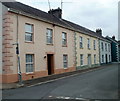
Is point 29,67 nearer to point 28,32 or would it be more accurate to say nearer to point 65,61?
point 28,32

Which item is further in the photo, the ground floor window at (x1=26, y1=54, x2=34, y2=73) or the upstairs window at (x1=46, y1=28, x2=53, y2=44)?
the upstairs window at (x1=46, y1=28, x2=53, y2=44)

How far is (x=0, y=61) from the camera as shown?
13.9 m

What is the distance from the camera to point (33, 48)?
16.2 metres

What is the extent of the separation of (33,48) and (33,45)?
29 centimetres

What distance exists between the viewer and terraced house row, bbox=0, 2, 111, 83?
1384cm

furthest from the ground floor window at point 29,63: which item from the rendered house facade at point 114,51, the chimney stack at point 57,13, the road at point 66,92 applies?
the rendered house facade at point 114,51

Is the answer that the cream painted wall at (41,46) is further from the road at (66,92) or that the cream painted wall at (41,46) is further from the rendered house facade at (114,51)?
the rendered house facade at (114,51)

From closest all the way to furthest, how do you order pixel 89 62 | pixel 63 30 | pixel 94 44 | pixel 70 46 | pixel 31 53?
pixel 31 53 → pixel 63 30 → pixel 70 46 → pixel 89 62 → pixel 94 44

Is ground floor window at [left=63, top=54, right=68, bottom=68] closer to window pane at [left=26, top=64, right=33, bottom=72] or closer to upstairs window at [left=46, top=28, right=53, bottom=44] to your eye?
upstairs window at [left=46, top=28, right=53, bottom=44]

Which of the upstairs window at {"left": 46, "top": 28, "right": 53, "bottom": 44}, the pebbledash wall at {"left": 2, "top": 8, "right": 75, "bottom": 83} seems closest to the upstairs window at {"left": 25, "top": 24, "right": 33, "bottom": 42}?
the pebbledash wall at {"left": 2, "top": 8, "right": 75, "bottom": 83}

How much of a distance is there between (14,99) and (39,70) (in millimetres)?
8942

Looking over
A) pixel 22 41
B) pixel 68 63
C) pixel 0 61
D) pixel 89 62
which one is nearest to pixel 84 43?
pixel 89 62

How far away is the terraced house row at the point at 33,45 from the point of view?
13.8 meters

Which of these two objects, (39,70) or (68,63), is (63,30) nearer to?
(68,63)
